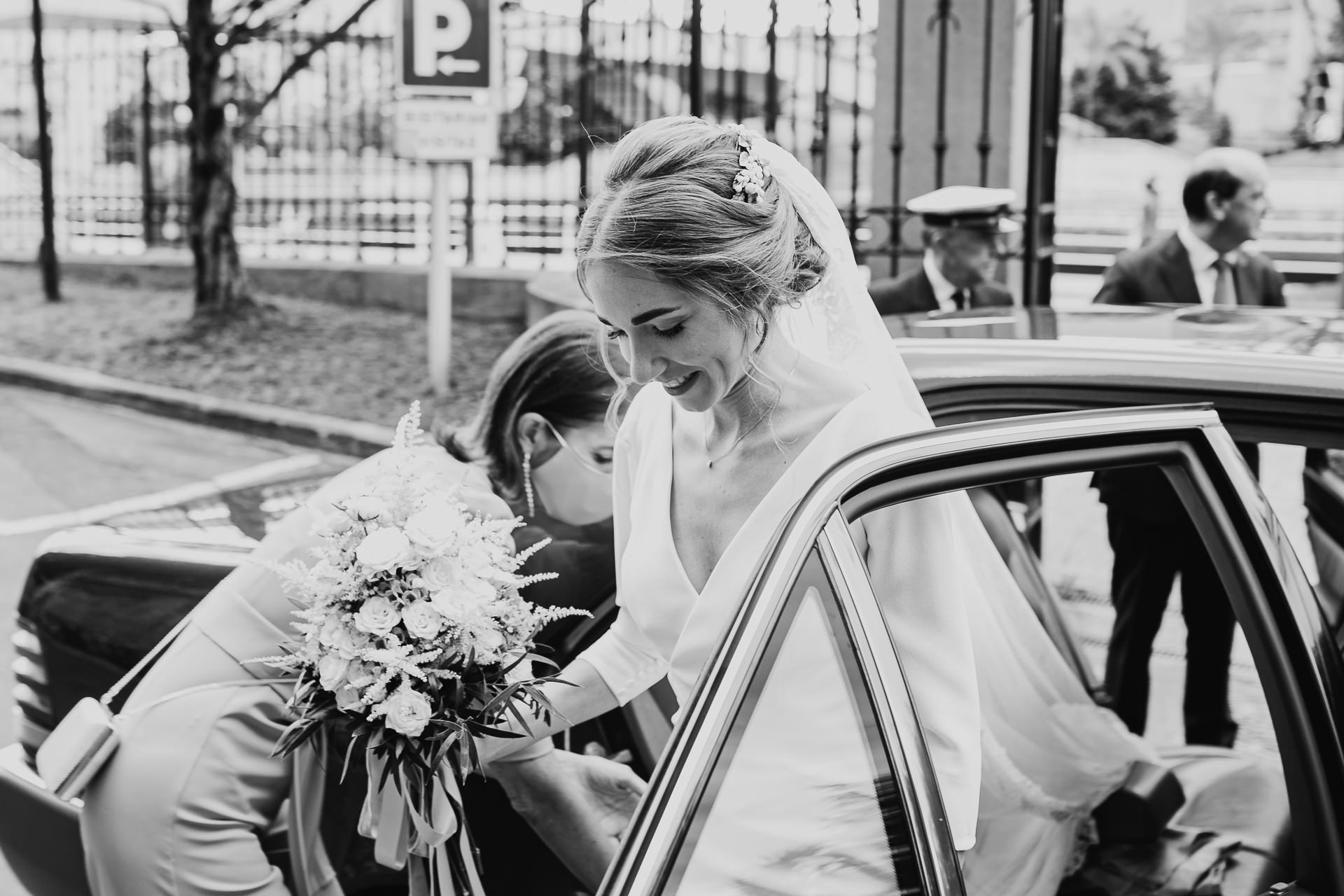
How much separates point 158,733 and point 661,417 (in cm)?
99

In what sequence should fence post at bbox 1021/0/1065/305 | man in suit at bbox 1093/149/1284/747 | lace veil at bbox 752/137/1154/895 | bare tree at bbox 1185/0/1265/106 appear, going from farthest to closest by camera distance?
bare tree at bbox 1185/0/1265/106 → fence post at bbox 1021/0/1065/305 → man in suit at bbox 1093/149/1284/747 → lace veil at bbox 752/137/1154/895

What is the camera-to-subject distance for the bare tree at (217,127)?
1028 centimetres

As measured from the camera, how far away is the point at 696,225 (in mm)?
1819

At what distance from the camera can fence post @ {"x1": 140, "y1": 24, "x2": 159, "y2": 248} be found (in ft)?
42.6

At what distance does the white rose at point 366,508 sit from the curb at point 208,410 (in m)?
5.82

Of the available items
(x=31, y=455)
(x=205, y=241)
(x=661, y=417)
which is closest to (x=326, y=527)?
(x=661, y=417)

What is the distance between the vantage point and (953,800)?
5.37 ft

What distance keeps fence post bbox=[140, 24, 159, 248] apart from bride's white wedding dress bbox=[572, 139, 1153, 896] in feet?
37.8

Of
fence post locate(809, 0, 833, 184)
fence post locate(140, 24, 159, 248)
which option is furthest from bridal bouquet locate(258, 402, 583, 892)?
fence post locate(140, 24, 159, 248)

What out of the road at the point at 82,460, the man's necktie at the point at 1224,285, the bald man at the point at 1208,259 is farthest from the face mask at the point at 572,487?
the road at the point at 82,460

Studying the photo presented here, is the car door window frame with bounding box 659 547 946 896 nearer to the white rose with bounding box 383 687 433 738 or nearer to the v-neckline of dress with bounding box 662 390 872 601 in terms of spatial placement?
the v-neckline of dress with bounding box 662 390 872 601

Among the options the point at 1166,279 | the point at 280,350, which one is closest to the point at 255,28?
the point at 280,350

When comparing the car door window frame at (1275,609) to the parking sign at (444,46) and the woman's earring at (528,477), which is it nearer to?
the woman's earring at (528,477)

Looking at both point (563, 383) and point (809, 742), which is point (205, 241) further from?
point (809, 742)
